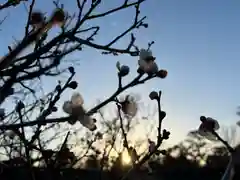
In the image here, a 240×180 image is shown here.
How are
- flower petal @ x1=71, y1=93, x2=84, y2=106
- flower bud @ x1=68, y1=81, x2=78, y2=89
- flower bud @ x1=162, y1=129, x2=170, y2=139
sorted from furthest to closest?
flower bud @ x1=68, y1=81, x2=78, y2=89 → flower petal @ x1=71, y1=93, x2=84, y2=106 → flower bud @ x1=162, y1=129, x2=170, y2=139

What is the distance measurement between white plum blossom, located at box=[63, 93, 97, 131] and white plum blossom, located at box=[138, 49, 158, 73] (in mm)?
509

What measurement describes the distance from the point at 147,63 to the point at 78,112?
2.07ft

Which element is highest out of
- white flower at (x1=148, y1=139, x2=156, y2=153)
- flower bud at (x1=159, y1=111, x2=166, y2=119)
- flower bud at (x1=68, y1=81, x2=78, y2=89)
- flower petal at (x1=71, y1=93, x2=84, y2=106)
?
flower bud at (x1=68, y1=81, x2=78, y2=89)

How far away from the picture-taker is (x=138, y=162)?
7.80ft

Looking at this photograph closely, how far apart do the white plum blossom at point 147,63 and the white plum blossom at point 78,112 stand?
20.1 inches

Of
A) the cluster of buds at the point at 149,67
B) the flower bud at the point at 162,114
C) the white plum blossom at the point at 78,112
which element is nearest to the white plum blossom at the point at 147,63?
the cluster of buds at the point at 149,67

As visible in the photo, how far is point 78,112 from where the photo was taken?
260 cm

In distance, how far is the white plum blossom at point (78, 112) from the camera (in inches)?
A: 101

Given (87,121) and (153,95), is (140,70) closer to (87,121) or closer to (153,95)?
(153,95)

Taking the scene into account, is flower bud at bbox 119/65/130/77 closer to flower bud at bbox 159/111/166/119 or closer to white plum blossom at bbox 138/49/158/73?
white plum blossom at bbox 138/49/158/73

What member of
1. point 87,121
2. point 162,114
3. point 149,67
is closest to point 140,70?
point 149,67

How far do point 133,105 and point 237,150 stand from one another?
4.85ft

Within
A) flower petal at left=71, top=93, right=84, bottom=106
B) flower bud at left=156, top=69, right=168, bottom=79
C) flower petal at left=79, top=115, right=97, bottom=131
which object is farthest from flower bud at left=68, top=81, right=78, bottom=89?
flower bud at left=156, top=69, right=168, bottom=79

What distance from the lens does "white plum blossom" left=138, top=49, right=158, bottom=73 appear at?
2.77 meters
